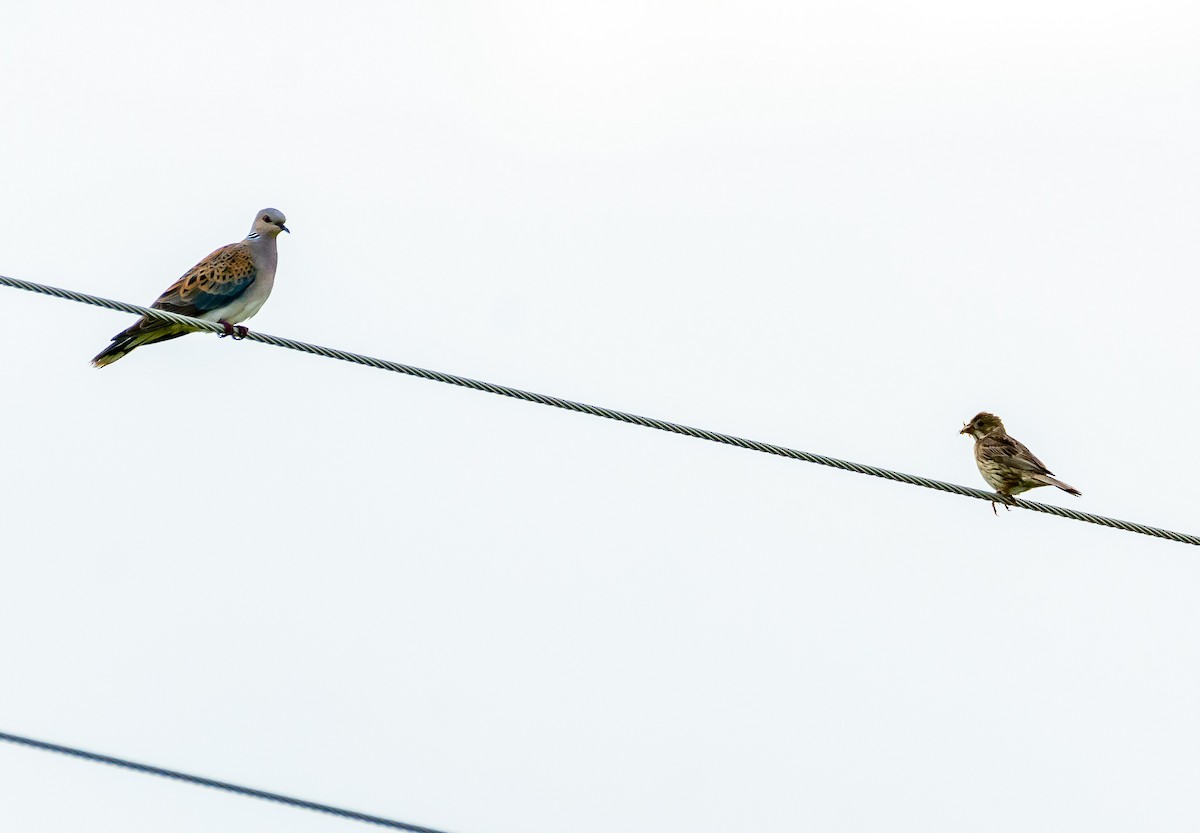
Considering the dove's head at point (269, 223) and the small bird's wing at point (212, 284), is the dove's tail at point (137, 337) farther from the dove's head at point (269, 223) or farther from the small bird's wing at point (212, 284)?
the dove's head at point (269, 223)

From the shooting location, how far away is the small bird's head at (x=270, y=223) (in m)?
14.0

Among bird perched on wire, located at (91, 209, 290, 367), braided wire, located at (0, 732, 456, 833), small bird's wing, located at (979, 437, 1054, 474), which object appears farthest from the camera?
small bird's wing, located at (979, 437, 1054, 474)

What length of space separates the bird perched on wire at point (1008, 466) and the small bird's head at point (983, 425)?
111mm

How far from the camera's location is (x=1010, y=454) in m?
13.8

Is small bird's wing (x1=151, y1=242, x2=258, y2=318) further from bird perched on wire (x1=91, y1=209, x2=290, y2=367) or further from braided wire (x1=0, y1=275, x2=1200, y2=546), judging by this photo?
braided wire (x1=0, y1=275, x2=1200, y2=546)

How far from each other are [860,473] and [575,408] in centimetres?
141

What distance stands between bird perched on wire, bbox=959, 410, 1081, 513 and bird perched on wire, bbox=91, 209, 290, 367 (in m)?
5.17

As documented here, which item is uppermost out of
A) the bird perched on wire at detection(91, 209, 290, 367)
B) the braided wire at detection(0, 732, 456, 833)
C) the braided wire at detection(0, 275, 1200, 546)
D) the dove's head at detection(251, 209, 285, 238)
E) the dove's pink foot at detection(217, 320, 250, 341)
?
the dove's head at detection(251, 209, 285, 238)

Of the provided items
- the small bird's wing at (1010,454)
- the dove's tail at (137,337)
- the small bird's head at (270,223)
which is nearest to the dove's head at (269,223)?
the small bird's head at (270,223)

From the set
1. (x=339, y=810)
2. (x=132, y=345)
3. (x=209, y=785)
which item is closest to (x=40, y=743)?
(x=209, y=785)

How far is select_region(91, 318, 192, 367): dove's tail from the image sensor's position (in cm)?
1202

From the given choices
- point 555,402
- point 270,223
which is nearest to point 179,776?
point 555,402

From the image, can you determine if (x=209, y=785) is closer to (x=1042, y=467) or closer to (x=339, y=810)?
(x=339, y=810)

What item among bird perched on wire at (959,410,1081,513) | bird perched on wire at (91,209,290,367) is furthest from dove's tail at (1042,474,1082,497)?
bird perched on wire at (91,209,290,367)
